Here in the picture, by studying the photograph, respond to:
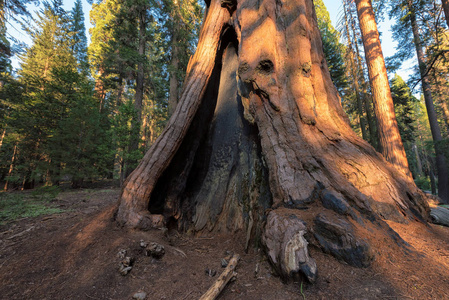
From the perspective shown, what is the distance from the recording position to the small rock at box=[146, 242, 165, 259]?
2436 mm

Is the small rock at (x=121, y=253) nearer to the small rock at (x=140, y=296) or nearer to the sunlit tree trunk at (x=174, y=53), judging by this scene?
the small rock at (x=140, y=296)

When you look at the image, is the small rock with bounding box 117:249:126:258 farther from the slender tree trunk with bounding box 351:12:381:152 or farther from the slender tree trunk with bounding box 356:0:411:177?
the slender tree trunk with bounding box 351:12:381:152

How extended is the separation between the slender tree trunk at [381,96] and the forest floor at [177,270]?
4.30 metres

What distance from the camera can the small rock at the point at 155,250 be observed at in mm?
2436

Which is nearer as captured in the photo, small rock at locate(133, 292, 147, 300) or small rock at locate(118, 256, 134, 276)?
small rock at locate(133, 292, 147, 300)

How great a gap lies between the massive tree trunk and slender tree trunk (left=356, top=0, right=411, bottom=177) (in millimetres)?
3158

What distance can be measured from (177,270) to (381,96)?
743 centimetres

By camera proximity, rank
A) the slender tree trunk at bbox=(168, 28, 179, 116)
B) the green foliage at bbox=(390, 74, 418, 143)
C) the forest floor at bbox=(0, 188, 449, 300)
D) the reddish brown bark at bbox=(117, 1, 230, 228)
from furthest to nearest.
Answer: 1. the green foliage at bbox=(390, 74, 418, 143)
2. the slender tree trunk at bbox=(168, 28, 179, 116)
3. the reddish brown bark at bbox=(117, 1, 230, 228)
4. the forest floor at bbox=(0, 188, 449, 300)

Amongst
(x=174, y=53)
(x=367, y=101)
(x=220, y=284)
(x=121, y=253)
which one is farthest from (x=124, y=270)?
(x=367, y=101)

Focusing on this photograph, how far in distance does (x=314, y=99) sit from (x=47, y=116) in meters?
14.2

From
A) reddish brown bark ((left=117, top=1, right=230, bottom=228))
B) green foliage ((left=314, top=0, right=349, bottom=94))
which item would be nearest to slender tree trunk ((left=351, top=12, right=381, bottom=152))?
green foliage ((left=314, top=0, right=349, bottom=94))

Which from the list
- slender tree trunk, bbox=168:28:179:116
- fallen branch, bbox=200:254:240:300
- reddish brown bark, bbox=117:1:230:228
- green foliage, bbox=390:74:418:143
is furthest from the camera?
green foliage, bbox=390:74:418:143

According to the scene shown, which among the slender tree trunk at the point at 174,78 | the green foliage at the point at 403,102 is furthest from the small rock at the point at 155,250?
the green foliage at the point at 403,102

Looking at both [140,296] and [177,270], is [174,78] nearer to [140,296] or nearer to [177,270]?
[177,270]
